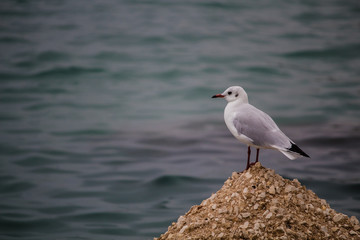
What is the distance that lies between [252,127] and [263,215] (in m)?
0.95

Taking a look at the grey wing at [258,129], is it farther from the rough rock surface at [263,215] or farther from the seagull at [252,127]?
the rough rock surface at [263,215]

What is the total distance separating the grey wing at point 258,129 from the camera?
5.25m

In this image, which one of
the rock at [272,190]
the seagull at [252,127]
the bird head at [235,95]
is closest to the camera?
the rock at [272,190]

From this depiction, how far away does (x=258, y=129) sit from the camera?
5324 mm

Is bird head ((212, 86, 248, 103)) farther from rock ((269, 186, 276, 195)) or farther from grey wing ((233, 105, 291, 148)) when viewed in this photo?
rock ((269, 186, 276, 195))

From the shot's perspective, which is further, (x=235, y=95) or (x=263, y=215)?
(x=235, y=95)

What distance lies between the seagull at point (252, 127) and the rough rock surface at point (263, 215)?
269 millimetres

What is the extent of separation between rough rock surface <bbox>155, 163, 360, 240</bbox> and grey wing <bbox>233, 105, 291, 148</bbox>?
29 centimetres

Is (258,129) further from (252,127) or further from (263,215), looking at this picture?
(263,215)

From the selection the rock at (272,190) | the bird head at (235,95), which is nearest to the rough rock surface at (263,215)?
the rock at (272,190)

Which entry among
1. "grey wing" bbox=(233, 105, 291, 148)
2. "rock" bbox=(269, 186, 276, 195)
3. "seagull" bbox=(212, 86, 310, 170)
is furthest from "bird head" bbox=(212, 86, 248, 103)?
"rock" bbox=(269, 186, 276, 195)

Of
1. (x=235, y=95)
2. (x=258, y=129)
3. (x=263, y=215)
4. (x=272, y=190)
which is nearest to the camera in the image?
(x=263, y=215)

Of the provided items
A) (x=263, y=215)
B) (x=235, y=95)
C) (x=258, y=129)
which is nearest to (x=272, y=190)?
(x=263, y=215)

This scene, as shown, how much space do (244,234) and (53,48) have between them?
17.1 meters
